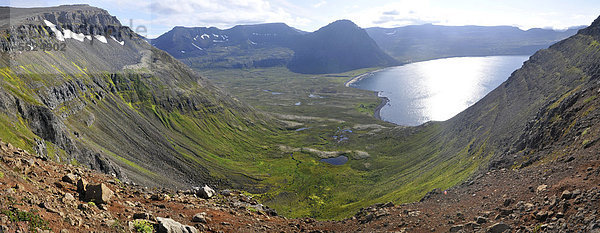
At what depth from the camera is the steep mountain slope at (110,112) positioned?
7062 cm

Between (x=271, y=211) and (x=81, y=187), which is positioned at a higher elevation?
(x=81, y=187)

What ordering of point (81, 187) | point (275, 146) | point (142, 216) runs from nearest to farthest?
point (142, 216) → point (81, 187) → point (275, 146)

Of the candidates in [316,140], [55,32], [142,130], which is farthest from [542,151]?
[55,32]

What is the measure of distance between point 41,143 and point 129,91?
9581 cm

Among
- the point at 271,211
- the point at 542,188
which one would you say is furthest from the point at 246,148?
the point at 542,188

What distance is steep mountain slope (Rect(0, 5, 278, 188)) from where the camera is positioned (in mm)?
70625

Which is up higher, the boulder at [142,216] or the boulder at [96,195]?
the boulder at [96,195]

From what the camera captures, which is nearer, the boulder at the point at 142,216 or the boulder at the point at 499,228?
the boulder at the point at 142,216

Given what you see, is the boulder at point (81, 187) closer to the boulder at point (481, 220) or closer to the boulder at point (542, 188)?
the boulder at point (481, 220)

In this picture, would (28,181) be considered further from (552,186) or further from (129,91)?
(129,91)

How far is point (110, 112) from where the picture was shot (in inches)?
4702

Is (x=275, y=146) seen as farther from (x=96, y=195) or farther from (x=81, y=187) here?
(x=96, y=195)

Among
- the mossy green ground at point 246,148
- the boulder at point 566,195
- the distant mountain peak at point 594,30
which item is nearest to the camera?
the boulder at point 566,195

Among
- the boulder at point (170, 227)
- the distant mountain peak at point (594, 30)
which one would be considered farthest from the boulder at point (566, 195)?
the distant mountain peak at point (594, 30)
